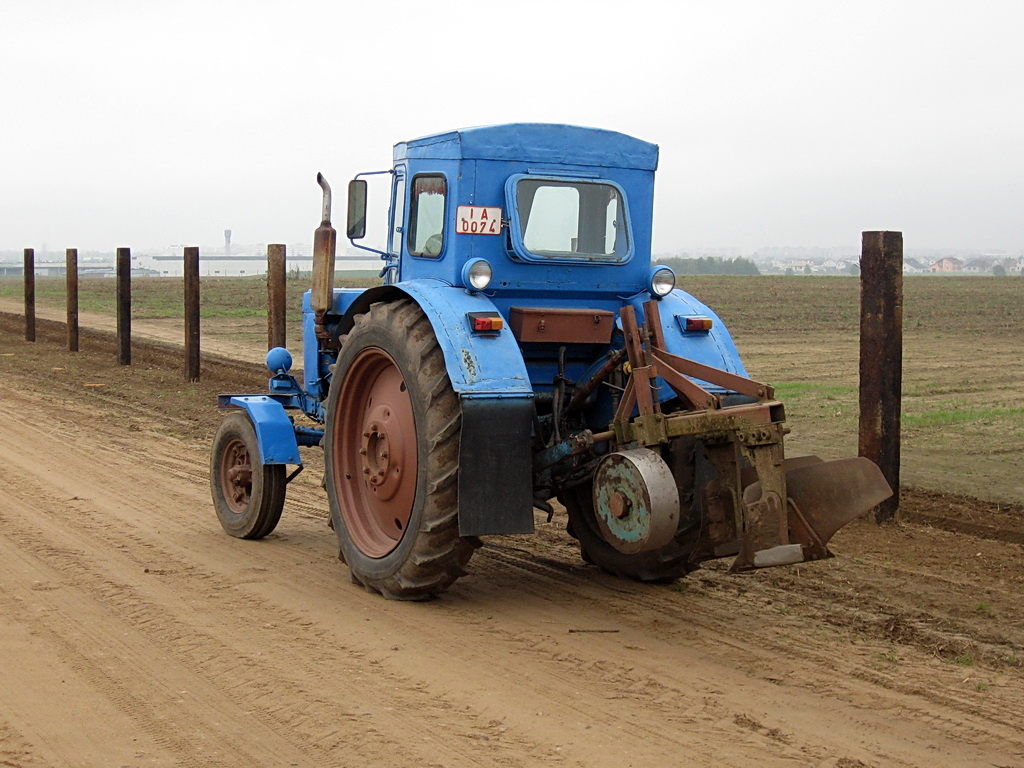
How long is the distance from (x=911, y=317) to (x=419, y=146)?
89.3 ft

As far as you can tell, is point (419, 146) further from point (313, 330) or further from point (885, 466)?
point (885, 466)

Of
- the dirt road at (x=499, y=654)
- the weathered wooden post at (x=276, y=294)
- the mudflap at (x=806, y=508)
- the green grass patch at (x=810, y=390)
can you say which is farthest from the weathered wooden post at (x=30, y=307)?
the mudflap at (x=806, y=508)

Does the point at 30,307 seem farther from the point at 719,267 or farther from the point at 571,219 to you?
the point at 719,267

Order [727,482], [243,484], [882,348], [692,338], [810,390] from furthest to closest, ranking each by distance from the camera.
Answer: [810,390]
[882,348]
[243,484]
[692,338]
[727,482]

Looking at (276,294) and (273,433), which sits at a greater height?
(276,294)

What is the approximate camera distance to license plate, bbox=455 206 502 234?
275 inches

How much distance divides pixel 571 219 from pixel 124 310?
16.0 metres

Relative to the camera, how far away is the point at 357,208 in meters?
7.95

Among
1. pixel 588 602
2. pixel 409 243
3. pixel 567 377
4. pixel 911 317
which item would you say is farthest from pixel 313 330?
pixel 911 317

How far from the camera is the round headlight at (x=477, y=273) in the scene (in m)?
6.79

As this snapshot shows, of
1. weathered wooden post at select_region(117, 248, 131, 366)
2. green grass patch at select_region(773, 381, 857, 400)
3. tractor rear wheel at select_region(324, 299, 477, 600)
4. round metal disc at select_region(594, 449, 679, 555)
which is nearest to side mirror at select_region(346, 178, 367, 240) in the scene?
tractor rear wheel at select_region(324, 299, 477, 600)

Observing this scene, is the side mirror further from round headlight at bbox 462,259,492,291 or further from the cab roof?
round headlight at bbox 462,259,492,291

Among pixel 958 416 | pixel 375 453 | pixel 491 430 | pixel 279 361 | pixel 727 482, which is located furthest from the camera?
pixel 958 416

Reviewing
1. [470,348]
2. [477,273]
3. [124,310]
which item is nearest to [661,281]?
[477,273]
